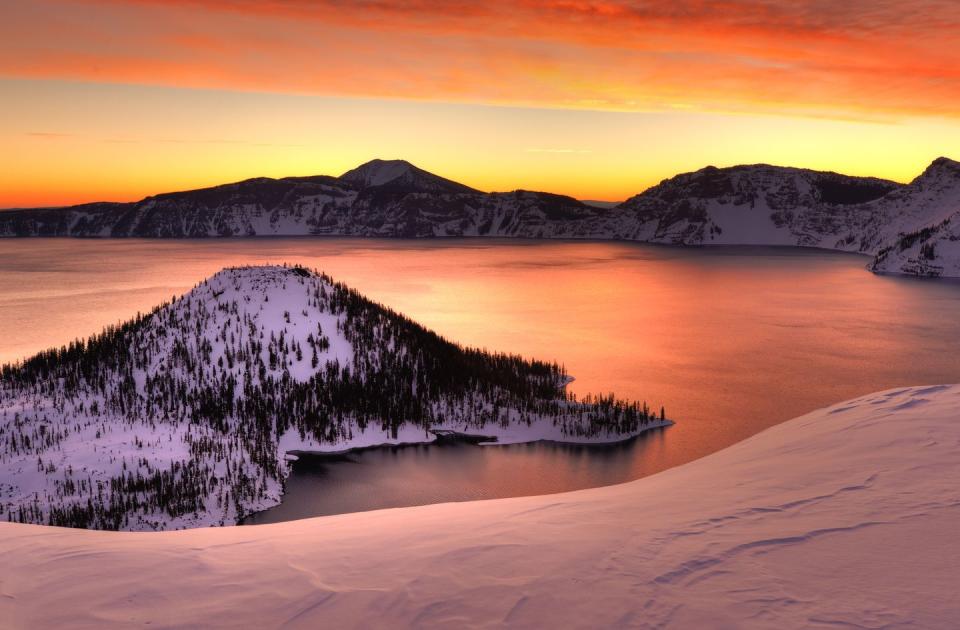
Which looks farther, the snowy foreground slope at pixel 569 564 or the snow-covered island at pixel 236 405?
the snow-covered island at pixel 236 405

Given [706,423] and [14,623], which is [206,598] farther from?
[706,423]

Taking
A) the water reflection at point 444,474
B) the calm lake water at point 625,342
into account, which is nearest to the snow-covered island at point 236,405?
the water reflection at point 444,474

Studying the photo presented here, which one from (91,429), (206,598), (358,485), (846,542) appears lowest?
(358,485)

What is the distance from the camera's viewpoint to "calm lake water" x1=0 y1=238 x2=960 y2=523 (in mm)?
39156

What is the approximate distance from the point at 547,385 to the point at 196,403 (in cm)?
2867

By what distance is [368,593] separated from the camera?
9977 mm

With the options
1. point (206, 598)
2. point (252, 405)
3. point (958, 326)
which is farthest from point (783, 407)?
point (958, 326)

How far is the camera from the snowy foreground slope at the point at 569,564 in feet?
29.3

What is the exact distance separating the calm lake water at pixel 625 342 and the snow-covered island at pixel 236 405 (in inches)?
116

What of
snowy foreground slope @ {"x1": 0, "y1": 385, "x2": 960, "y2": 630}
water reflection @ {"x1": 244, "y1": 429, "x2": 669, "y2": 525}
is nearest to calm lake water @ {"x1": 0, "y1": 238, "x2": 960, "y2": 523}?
Result: water reflection @ {"x1": 244, "y1": 429, "x2": 669, "y2": 525}

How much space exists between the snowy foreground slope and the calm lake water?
22.3 meters

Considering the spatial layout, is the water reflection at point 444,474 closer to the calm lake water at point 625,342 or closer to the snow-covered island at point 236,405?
the calm lake water at point 625,342

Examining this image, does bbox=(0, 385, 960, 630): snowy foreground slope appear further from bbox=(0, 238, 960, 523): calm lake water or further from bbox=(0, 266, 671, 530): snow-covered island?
bbox=(0, 238, 960, 523): calm lake water

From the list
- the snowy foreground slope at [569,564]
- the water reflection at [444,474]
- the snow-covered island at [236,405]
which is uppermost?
the snowy foreground slope at [569,564]
